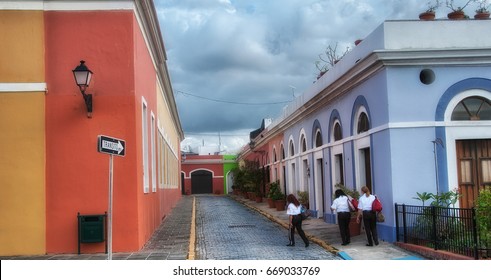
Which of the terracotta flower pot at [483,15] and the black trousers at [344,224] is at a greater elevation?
the terracotta flower pot at [483,15]

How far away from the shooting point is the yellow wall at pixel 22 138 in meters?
11.6

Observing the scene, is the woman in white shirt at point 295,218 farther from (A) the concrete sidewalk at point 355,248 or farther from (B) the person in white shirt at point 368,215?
(B) the person in white shirt at point 368,215

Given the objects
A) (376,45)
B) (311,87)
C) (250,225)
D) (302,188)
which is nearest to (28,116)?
(376,45)

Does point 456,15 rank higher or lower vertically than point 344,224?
higher

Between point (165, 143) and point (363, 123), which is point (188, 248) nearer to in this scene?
point (363, 123)

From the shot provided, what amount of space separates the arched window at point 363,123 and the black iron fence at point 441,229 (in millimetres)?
2742

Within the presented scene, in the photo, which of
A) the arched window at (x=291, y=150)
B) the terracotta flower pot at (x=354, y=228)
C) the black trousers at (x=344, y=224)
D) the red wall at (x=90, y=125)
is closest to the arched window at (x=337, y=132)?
the terracotta flower pot at (x=354, y=228)

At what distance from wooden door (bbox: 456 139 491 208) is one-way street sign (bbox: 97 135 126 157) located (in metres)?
7.86

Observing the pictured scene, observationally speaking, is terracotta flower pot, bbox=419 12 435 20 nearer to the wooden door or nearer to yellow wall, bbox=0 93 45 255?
the wooden door

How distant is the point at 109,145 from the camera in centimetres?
860

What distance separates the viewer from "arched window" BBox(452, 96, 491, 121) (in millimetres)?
13484

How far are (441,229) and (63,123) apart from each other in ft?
24.6

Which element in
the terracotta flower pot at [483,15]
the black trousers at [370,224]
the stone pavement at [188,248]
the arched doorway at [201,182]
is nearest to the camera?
the stone pavement at [188,248]

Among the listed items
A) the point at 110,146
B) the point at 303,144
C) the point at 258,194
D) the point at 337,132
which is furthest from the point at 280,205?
the point at 110,146
